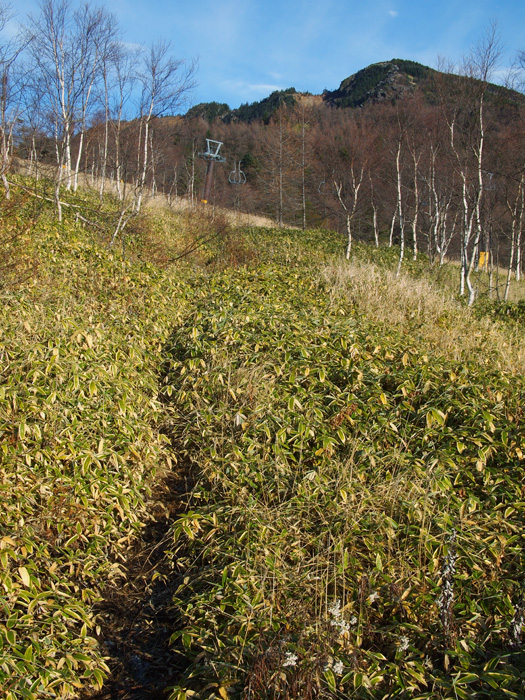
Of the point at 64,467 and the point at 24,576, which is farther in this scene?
the point at 64,467

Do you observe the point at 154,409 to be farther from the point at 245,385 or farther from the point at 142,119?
the point at 142,119

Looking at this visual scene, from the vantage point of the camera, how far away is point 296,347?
4.89 m

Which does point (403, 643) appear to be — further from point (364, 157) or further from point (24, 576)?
point (364, 157)

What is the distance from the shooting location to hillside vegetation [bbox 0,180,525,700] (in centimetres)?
213

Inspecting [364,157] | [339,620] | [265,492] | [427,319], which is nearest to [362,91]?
[364,157]

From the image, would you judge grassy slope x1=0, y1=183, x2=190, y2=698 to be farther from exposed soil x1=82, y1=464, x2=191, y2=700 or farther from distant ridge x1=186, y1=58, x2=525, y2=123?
distant ridge x1=186, y1=58, x2=525, y2=123

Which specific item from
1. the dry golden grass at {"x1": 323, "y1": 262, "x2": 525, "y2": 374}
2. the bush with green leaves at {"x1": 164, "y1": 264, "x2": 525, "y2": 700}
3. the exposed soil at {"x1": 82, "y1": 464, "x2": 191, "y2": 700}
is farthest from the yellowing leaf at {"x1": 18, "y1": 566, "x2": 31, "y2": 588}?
the dry golden grass at {"x1": 323, "y1": 262, "x2": 525, "y2": 374}

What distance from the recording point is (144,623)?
8.43ft

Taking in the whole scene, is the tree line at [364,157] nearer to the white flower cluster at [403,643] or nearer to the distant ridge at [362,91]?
the white flower cluster at [403,643]

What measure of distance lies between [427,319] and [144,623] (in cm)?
553

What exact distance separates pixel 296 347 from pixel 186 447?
1.68m

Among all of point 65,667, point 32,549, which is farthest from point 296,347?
point 65,667

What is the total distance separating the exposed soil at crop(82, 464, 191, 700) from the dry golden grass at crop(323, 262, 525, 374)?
3.92 metres

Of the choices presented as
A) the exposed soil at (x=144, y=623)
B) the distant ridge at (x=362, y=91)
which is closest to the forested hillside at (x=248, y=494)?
the exposed soil at (x=144, y=623)
